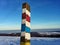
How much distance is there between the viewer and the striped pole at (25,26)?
127cm

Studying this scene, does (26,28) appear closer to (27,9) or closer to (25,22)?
(25,22)

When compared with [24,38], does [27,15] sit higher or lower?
higher

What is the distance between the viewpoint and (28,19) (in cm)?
135

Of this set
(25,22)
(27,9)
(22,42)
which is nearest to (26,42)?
(22,42)

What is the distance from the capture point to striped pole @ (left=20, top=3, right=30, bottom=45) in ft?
4.18

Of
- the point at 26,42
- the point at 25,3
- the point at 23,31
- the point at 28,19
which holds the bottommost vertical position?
the point at 26,42

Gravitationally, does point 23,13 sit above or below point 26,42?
above

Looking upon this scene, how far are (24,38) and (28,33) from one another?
0.27 ft

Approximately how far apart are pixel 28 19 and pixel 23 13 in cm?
8

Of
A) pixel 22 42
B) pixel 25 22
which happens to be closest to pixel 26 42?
pixel 22 42

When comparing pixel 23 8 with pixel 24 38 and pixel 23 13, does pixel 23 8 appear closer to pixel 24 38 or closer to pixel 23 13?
pixel 23 13

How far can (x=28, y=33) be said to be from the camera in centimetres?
134

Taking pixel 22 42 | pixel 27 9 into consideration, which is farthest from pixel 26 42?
pixel 27 9

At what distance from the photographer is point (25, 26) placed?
4.19ft
